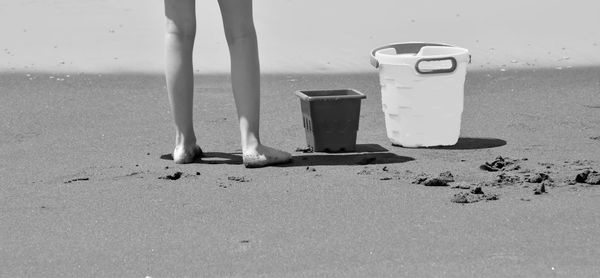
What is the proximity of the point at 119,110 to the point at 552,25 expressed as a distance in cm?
533

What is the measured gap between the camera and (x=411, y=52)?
721 centimetres

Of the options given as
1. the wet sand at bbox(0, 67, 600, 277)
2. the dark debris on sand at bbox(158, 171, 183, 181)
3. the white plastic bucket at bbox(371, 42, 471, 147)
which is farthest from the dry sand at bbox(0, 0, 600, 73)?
the dark debris on sand at bbox(158, 171, 183, 181)

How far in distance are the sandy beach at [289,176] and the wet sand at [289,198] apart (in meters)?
0.01

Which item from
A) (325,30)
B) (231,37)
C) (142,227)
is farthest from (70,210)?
(325,30)

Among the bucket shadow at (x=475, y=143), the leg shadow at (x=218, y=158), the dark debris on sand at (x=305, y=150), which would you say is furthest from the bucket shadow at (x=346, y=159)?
the bucket shadow at (x=475, y=143)

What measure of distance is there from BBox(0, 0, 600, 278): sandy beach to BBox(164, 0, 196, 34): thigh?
73 centimetres

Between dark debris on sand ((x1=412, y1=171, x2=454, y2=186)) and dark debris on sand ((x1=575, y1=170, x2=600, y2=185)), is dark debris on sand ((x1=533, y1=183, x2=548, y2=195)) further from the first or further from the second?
dark debris on sand ((x1=412, y1=171, x2=454, y2=186))

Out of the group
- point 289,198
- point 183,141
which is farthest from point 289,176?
point 183,141

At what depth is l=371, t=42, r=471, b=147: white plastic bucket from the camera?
6574mm

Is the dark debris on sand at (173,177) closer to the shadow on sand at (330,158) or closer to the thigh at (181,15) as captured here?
the shadow on sand at (330,158)

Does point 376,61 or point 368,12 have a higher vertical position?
point 376,61

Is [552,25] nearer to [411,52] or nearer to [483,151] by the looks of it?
[411,52]

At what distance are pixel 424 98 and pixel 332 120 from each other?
1.88 feet

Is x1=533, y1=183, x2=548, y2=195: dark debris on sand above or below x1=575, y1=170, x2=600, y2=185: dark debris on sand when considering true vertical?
above
